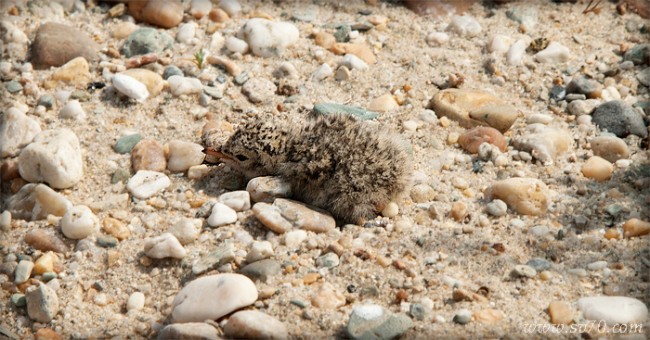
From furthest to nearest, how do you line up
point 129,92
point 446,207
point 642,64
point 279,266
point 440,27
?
1. point 440,27
2. point 642,64
3. point 129,92
4. point 446,207
5. point 279,266

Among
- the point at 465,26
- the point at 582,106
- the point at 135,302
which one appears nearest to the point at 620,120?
the point at 582,106

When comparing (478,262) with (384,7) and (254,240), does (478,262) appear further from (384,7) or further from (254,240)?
(384,7)

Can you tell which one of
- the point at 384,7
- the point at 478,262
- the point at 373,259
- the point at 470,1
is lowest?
the point at 373,259

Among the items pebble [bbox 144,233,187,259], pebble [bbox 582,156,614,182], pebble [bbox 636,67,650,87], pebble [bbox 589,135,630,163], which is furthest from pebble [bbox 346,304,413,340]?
pebble [bbox 636,67,650,87]

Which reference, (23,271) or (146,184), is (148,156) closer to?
(146,184)

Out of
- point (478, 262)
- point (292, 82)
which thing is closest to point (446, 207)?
point (478, 262)
